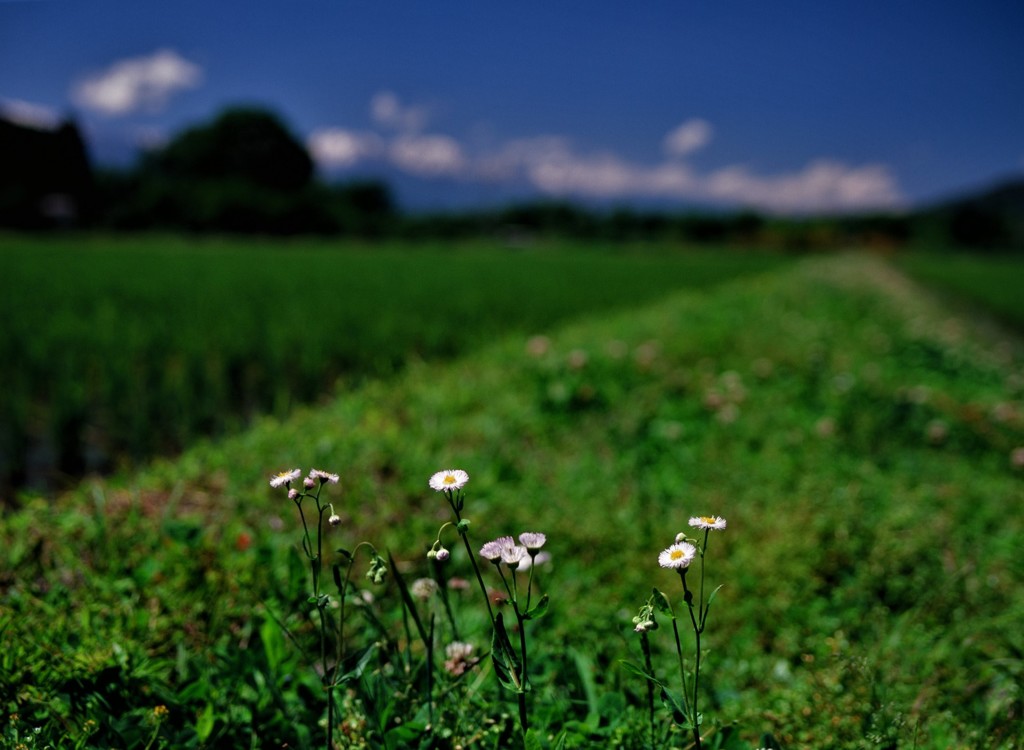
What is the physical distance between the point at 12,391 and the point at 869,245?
76.6 meters

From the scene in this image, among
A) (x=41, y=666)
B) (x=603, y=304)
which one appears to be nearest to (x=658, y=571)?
(x=41, y=666)

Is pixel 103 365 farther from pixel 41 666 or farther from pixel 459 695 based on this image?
pixel 459 695

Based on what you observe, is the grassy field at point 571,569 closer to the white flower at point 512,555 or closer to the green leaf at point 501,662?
the green leaf at point 501,662

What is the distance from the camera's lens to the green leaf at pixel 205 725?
141cm

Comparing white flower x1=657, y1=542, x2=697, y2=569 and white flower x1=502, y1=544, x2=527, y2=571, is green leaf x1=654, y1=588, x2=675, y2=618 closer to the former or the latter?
white flower x1=657, y1=542, x2=697, y2=569

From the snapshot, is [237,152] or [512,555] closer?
[512,555]

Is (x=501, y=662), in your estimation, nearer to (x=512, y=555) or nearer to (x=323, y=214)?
(x=512, y=555)

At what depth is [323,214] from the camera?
54.1 metres

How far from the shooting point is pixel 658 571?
2.55 meters

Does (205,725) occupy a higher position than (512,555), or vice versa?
(512,555)

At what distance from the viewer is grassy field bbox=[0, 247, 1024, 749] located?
1462mm

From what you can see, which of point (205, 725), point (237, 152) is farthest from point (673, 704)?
point (237, 152)

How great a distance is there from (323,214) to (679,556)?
2247 inches

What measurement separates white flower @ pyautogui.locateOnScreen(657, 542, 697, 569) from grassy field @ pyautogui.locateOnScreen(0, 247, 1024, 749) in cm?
28
